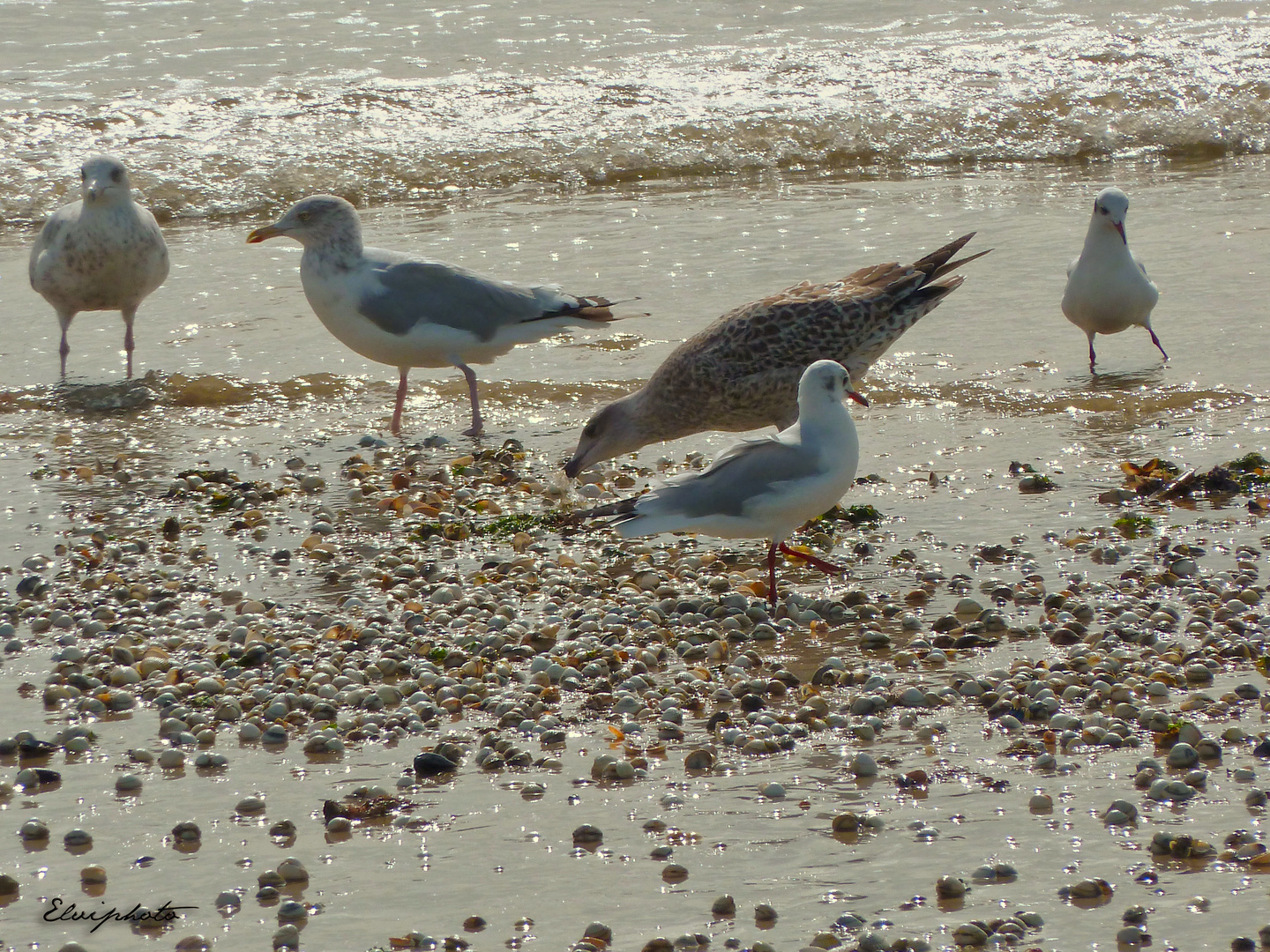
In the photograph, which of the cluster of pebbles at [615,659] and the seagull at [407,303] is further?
the seagull at [407,303]

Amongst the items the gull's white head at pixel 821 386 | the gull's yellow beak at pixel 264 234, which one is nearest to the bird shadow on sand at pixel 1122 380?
the gull's white head at pixel 821 386

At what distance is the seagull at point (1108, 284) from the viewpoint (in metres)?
8.83

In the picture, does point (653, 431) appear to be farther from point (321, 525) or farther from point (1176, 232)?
point (1176, 232)

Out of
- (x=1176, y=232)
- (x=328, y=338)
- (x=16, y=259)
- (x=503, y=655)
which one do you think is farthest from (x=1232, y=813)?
(x=16, y=259)

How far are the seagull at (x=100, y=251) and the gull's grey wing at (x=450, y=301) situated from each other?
2051mm

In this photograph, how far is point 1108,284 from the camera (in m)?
8.83

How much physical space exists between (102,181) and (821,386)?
5696mm

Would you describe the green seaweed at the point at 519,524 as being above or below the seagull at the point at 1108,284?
below

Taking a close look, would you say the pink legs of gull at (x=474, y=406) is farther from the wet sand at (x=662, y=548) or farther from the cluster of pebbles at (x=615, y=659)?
the cluster of pebbles at (x=615, y=659)

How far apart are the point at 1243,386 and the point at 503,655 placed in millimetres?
5089

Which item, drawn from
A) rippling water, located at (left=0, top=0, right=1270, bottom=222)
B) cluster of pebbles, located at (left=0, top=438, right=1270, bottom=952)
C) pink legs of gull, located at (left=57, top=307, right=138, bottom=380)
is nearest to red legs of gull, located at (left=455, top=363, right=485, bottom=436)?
cluster of pebbles, located at (left=0, top=438, right=1270, bottom=952)

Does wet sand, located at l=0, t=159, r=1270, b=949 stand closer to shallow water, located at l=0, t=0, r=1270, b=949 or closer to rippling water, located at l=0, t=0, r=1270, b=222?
shallow water, located at l=0, t=0, r=1270, b=949

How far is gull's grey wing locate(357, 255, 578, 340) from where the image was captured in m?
8.34

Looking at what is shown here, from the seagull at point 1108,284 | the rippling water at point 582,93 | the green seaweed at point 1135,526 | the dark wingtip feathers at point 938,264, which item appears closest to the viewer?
the green seaweed at point 1135,526
